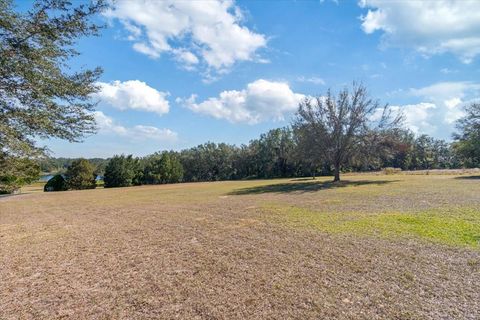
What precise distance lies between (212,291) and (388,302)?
2550mm

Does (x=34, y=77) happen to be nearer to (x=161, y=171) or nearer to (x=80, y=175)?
→ (x=80, y=175)

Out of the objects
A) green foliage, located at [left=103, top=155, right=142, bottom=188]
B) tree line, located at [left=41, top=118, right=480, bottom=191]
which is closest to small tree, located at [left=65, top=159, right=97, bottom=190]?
tree line, located at [left=41, top=118, right=480, bottom=191]

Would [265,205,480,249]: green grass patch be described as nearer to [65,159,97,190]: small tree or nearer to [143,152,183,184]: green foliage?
[65,159,97,190]: small tree

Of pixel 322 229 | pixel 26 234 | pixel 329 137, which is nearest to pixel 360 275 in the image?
pixel 322 229

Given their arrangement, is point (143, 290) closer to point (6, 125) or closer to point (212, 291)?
point (212, 291)

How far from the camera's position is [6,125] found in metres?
5.82

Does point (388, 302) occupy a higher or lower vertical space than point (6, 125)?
lower

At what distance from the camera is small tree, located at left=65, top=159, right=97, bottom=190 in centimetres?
4261

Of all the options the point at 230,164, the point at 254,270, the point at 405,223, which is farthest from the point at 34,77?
the point at 230,164

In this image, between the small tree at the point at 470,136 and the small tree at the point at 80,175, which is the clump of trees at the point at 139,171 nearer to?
the small tree at the point at 80,175

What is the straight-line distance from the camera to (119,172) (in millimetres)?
47000

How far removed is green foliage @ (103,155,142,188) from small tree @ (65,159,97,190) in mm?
2925

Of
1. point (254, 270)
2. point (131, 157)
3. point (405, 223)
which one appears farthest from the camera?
point (131, 157)

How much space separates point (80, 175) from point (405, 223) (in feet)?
148
